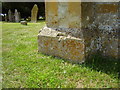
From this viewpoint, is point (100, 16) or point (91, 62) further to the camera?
point (100, 16)

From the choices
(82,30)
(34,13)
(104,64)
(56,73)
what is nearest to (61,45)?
(82,30)

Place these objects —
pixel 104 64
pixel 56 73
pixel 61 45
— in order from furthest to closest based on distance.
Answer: pixel 61 45, pixel 104 64, pixel 56 73

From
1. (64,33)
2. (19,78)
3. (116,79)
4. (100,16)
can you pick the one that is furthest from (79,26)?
(19,78)

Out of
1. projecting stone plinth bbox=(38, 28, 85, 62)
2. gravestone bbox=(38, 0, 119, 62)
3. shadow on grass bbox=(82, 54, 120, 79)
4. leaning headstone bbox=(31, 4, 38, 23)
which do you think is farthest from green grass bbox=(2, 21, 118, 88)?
leaning headstone bbox=(31, 4, 38, 23)

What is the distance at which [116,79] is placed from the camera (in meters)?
2.72

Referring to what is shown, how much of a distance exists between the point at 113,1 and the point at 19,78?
2765mm

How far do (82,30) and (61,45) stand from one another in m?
0.63

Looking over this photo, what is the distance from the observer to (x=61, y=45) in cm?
366

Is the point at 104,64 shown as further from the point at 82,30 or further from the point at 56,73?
the point at 56,73

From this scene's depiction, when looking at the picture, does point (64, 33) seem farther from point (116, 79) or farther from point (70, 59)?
point (116, 79)

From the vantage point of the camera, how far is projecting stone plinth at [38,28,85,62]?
3408 mm

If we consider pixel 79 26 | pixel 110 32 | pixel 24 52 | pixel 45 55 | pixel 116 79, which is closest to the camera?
pixel 116 79

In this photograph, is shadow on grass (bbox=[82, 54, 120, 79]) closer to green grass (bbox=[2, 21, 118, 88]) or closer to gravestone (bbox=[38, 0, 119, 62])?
green grass (bbox=[2, 21, 118, 88])

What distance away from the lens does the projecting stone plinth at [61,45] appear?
3.41m
